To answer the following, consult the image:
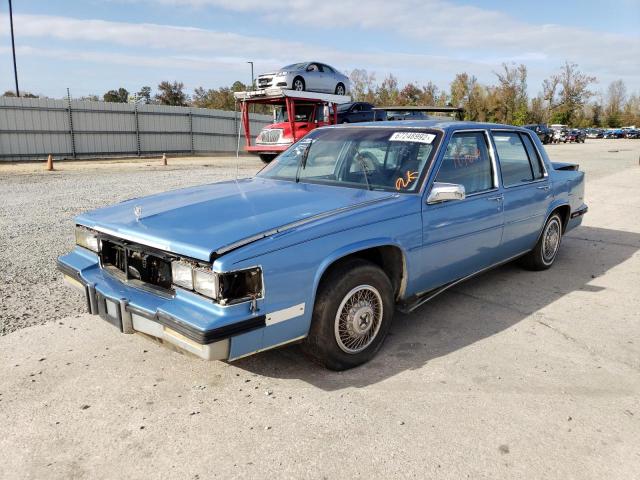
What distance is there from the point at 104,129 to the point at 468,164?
828 inches

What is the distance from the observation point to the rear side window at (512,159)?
183 inches

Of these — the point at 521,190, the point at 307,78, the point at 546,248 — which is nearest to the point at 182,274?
the point at 521,190

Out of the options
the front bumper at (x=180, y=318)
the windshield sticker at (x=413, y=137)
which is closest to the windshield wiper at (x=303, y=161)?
the windshield sticker at (x=413, y=137)

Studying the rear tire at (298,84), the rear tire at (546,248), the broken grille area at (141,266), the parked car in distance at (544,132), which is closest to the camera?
the broken grille area at (141,266)

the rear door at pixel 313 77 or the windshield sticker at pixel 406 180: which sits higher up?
the rear door at pixel 313 77

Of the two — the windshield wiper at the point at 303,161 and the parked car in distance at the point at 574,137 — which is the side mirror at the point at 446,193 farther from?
the parked car in distance at the point at 574,137

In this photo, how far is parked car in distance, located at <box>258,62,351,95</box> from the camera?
17906 mm

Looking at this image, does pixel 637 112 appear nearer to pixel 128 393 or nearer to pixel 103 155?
pixel 103 155

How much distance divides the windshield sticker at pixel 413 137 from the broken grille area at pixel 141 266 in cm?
206

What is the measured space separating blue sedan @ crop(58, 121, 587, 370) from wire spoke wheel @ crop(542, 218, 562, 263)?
2.18 ft

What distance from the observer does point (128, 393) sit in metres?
3.04

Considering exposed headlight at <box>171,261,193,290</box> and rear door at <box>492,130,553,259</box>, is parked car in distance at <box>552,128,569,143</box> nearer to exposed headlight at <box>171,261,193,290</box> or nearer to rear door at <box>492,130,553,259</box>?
rear door at <box>492,130,553,259</box>

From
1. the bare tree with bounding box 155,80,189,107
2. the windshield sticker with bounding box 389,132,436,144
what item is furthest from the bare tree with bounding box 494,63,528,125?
the windshield sticker with bounding box 389,132,436,144

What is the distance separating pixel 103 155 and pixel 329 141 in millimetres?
20290
